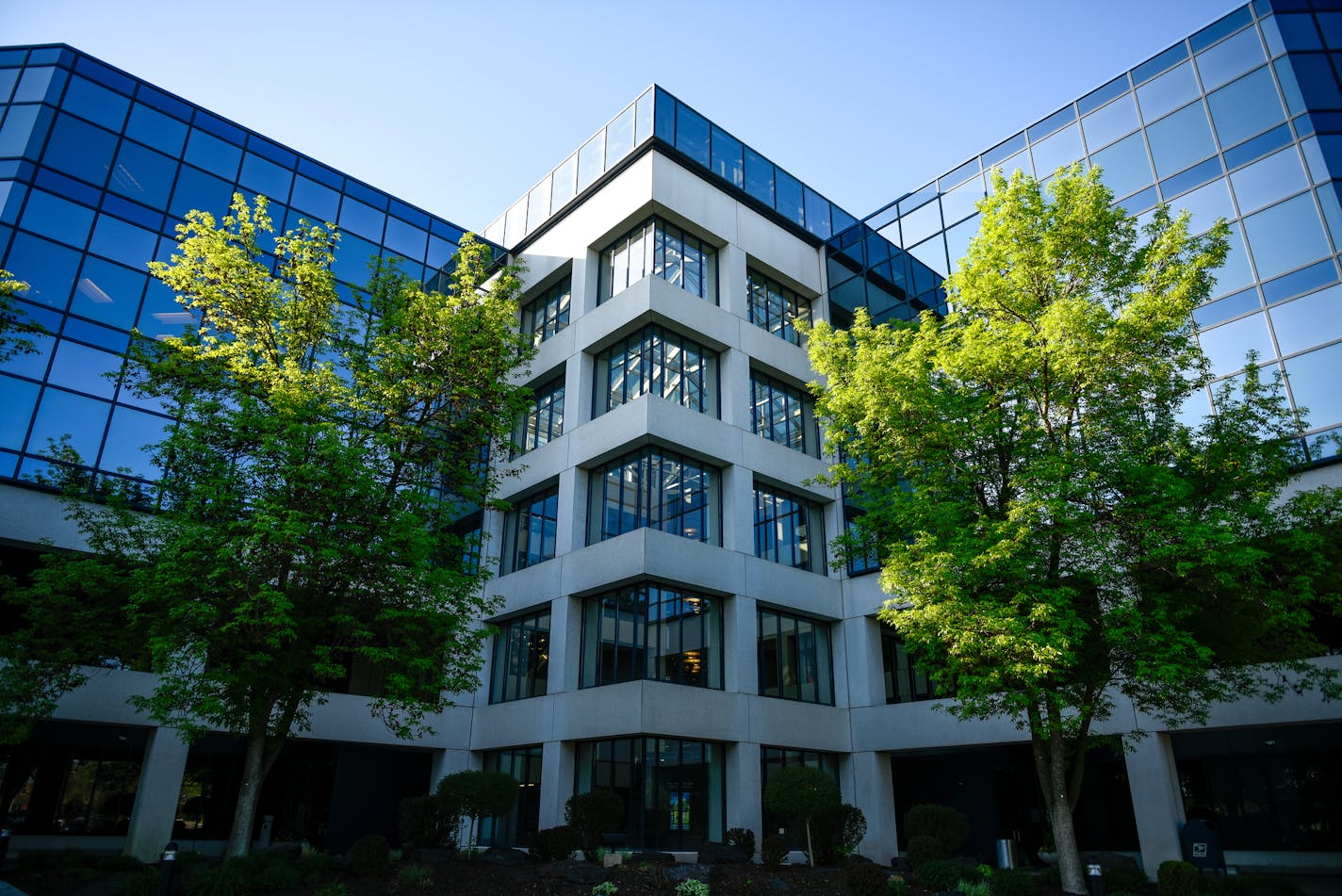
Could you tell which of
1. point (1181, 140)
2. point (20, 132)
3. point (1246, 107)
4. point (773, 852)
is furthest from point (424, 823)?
point (1246, 107)

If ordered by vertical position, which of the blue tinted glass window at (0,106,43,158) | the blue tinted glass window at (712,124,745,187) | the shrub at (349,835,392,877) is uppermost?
the blue tinted glass window at (712,124,745,187)

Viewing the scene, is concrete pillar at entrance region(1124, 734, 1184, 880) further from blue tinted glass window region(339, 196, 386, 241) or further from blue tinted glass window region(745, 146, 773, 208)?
blue tinted glass window region(339, 196, 386, 241)

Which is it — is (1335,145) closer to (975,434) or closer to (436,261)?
(975,434)

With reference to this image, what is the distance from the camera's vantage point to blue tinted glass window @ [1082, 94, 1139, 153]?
29.1 m

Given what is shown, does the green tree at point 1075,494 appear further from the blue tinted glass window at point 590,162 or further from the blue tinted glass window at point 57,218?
the blue tinted glass window at point 57,218

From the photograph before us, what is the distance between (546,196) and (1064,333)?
2284 centimetres

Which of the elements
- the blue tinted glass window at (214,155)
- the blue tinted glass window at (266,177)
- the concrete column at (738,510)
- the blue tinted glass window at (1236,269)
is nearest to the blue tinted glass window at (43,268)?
the blue tinted glass window at (214,155)

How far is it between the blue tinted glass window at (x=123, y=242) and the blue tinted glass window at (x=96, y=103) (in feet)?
13.5

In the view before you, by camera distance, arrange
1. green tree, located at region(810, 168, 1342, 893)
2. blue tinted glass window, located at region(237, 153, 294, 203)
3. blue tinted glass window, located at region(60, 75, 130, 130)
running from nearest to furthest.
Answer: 1. green tree, located at region(810, 168, 1342, 893)
2. blue tinted glass window, located at region(60, 75, 130, 130)
3. blue tinted glass window, located at region(237, 153, 294, 203)

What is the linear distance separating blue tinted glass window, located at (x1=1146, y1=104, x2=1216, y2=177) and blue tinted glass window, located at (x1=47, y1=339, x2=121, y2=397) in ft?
113

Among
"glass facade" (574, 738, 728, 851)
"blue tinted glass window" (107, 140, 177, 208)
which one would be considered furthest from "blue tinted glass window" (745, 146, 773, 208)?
"blue tinted glass window" (107, 140, 177, 208)

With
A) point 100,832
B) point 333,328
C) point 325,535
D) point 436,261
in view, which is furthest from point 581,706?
point 436,261

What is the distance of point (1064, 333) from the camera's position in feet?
54.5

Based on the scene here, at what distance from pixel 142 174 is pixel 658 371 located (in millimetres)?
19829
